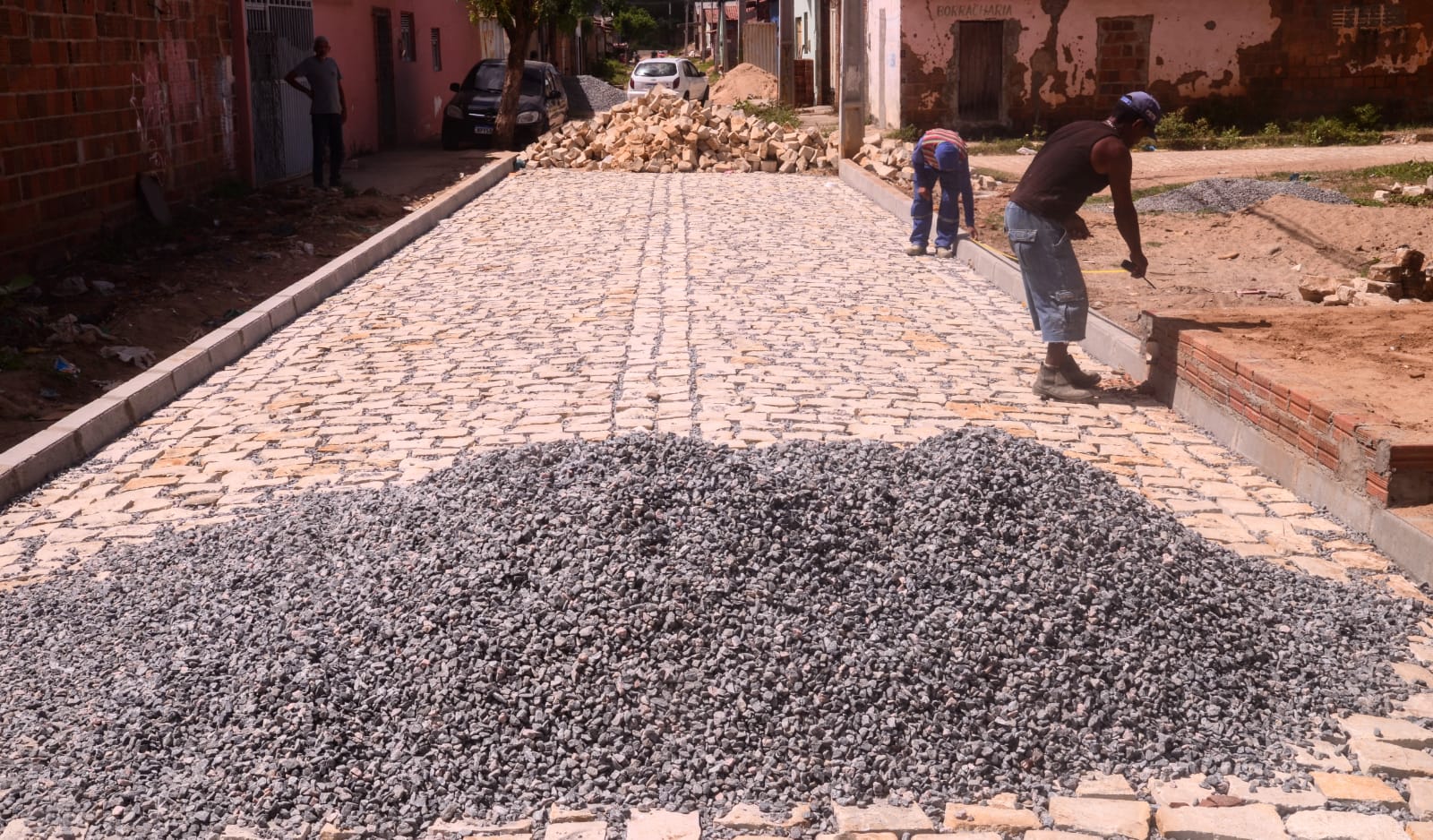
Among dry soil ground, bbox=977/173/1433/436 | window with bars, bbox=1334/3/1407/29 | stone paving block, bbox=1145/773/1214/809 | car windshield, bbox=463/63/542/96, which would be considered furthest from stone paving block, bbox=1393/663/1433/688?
window with bars, bbox=1334/3/1407/29

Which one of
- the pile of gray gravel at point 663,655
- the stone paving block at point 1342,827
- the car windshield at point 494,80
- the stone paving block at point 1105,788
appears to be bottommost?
the stone paving block at point 1342,827

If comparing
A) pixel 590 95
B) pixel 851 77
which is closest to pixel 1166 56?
pixel 851 77

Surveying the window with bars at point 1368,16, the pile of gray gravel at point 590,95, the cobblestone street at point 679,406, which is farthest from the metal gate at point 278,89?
the pile of gray gravel at point 590,95

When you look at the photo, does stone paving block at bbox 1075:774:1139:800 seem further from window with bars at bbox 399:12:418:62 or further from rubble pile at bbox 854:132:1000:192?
window with bars at bbox 399:12:418:62

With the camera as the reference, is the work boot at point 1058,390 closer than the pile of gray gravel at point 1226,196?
Yes

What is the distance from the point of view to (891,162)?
20.1 meters

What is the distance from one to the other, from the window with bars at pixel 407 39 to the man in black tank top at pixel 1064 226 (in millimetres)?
20677

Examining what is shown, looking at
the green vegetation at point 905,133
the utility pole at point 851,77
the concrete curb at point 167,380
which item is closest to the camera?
the concrete curb at point 167,380

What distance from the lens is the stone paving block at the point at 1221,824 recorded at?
354 cm

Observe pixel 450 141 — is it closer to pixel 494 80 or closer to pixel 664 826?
pixel 494 80

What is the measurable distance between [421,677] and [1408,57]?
2779cm

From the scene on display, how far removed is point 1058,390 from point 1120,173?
1.31 meters

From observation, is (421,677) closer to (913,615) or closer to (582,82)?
(913,615)

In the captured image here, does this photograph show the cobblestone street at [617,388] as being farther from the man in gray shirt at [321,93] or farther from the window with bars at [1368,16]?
the window with bars at [1368,16]
